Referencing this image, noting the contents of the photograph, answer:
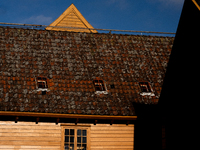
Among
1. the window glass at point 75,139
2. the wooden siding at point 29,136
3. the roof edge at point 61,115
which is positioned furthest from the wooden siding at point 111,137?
the wooden siding at point 29,136

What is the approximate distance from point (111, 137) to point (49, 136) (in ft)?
10.6

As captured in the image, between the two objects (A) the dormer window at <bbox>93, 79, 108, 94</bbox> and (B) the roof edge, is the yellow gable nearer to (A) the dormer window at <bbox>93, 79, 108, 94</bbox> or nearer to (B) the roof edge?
(A) the dormer window at <bbox>93, 79, 108, 94</bbox>

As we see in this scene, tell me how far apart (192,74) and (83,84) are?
6.89 meters

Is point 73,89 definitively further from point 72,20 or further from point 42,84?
point 72,20

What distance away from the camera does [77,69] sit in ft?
65.4

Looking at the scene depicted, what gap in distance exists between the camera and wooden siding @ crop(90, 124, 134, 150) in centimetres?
1761

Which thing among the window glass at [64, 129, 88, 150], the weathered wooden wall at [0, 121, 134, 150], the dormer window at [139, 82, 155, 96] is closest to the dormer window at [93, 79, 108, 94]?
the weathered wooden wall at [0, 121, 134, 150]

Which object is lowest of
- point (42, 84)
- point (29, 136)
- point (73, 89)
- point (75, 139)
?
point (75, 139)

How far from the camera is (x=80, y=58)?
20797 mm

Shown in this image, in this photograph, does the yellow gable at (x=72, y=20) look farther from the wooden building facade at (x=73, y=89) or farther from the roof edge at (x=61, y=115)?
the roof edge at (x=61, y=115)

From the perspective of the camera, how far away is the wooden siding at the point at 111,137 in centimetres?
1761

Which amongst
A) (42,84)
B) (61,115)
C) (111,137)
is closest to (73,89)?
(42,84)

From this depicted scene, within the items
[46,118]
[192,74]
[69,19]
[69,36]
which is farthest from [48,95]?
[69,19]

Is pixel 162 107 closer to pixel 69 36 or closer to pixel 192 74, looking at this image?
pixel 192 74
